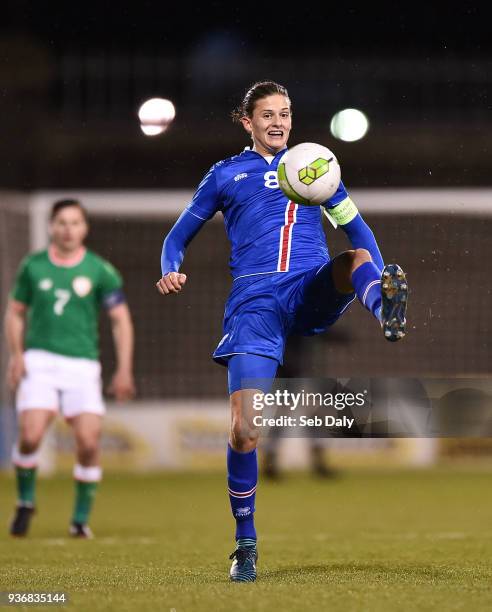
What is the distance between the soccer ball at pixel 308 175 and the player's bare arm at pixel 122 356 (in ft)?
10.4

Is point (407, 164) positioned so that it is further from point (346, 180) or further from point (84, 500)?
point (84, 500)

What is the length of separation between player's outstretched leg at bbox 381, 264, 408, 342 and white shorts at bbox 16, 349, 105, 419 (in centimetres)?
369

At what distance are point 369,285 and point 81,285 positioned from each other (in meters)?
3.76

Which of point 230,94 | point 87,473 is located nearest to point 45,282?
point 87,473

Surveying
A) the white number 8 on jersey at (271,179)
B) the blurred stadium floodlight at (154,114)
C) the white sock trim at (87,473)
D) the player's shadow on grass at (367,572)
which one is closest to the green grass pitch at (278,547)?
the player's shadow on grass at (367,572)

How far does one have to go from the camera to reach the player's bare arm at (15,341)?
27.1 feet

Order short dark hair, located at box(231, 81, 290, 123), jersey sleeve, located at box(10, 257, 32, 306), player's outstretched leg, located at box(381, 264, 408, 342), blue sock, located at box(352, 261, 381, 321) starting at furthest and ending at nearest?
jersey sleeve, located at box(10, 257, 32, 306) → short dark hair, located at box(231, 81, 290, 123) → blue sock, located at box(352, 261, 381, 321) → player's outstretched leg, located at box(381, 264, 408, 342)

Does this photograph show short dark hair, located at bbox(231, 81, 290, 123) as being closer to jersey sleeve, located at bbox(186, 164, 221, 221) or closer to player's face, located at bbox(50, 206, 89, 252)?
jersey sleeve, located at bbox(186, 164, 221, 221)

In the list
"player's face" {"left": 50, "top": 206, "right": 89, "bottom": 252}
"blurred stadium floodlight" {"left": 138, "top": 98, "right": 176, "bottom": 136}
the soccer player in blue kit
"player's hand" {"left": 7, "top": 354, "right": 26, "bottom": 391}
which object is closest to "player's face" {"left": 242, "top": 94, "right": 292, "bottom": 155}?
the soccer player in blue kit

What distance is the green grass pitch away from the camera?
15.8ft

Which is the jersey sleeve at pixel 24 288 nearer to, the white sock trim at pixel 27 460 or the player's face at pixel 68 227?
the player's face at pixel 68 227

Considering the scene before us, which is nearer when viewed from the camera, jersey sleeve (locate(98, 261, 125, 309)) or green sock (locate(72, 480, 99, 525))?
green sock (locate(72, 480, 99, 525))

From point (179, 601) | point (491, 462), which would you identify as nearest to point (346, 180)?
point (491, 462)

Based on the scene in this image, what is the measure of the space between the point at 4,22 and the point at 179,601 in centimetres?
1770
